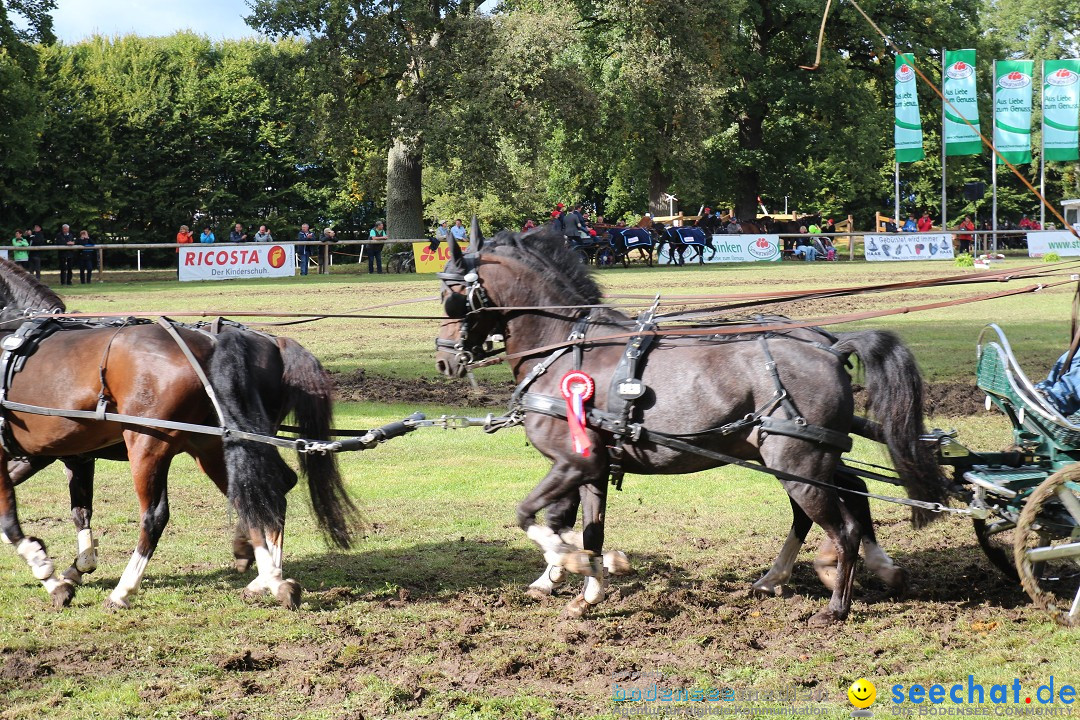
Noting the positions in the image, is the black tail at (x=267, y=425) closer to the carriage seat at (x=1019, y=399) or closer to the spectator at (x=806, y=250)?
the carriage seat at (x=1019, y=399)

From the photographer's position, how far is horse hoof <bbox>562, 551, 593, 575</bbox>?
6008 mm

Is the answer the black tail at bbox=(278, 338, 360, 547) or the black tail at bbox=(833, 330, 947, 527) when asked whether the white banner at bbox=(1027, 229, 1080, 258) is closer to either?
the black tail at bbox=(833, 330, 947, 527)

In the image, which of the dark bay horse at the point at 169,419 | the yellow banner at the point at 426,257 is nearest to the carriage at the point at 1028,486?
the dark bay horse at the point at 169,419

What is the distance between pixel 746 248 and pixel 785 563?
112 ft

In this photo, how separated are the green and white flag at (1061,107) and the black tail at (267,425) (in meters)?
38.9

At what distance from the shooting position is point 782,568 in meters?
6.71

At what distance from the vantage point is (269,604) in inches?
258

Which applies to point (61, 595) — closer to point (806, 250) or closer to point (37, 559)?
point (37, 559)

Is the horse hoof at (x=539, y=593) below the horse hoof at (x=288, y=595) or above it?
below

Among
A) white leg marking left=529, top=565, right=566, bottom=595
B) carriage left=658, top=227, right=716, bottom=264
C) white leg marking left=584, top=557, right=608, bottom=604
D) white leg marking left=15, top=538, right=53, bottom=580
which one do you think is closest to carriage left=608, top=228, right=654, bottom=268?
carriage left=658, top=227, right=716, bottom=264

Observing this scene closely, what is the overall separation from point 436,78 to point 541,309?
1199 inches

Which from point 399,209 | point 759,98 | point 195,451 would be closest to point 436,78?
point 399,209

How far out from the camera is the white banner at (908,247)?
39719mm

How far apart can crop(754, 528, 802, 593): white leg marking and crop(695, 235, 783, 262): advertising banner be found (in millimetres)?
32928
